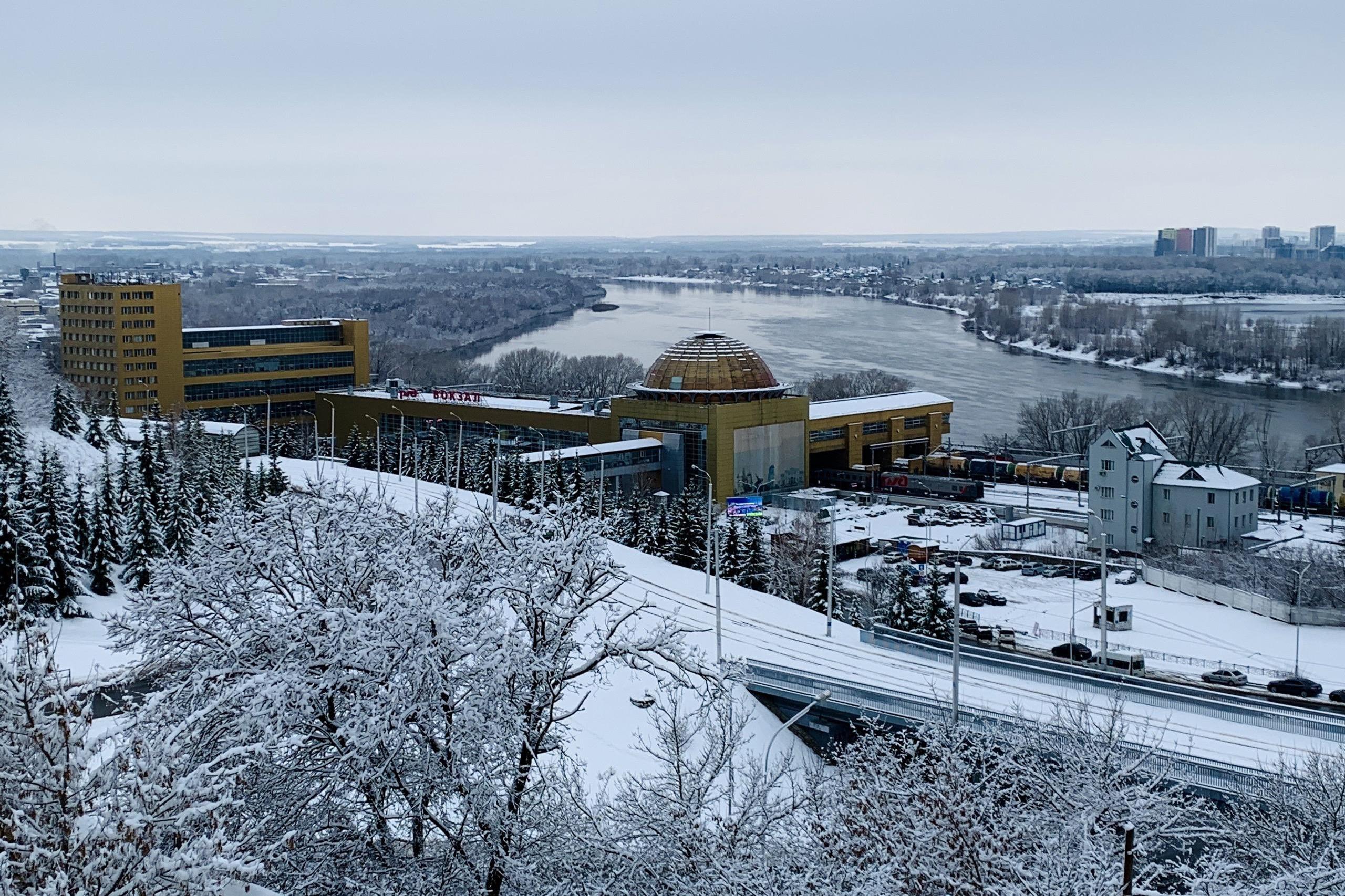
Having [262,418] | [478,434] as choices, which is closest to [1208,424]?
[478,434]

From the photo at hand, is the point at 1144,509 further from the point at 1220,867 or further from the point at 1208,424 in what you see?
the point at 1220,867

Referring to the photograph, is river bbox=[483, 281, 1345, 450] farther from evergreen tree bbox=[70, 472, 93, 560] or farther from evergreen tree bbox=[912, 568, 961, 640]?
evergreen tree bbox=[70, 472, 93, 560]

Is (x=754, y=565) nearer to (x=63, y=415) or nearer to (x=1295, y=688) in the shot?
(x=1295, y=688)

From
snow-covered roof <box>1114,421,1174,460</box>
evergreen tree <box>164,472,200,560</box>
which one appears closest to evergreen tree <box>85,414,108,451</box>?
evergreen tree <box>164,472,200,560</box>

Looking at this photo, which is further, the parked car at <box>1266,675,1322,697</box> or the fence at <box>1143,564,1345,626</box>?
the fence at <box>1143,564,1345,626</box>

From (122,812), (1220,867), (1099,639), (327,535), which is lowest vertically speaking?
(1099,639)
